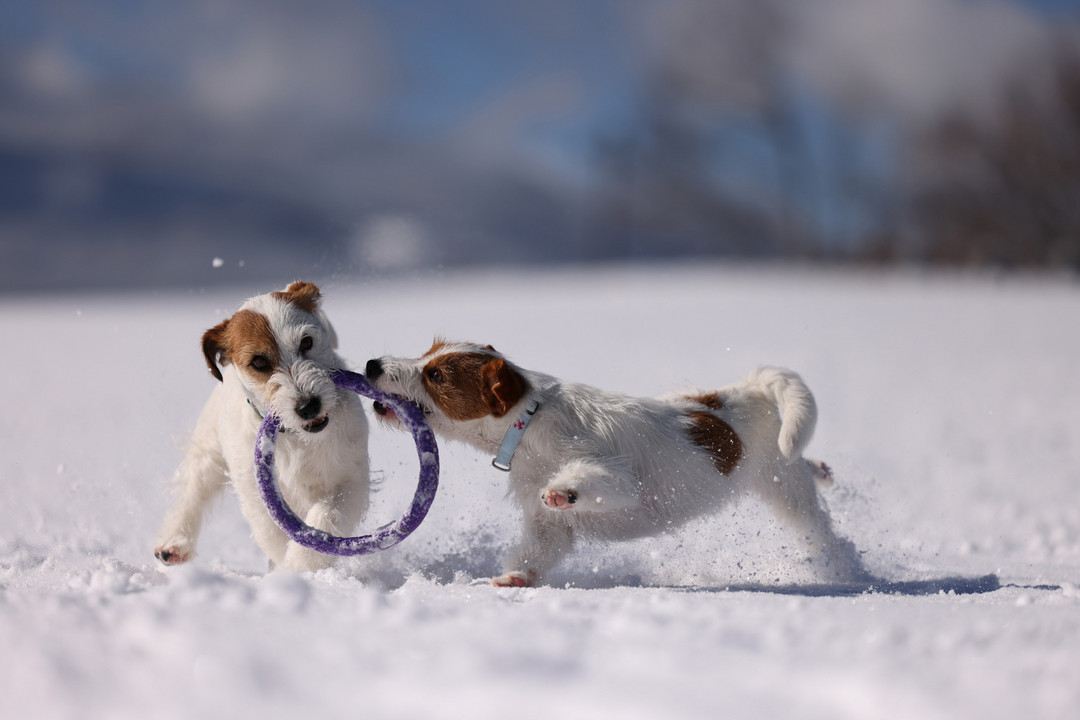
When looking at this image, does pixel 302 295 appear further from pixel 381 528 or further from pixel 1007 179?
pixel 1007 179

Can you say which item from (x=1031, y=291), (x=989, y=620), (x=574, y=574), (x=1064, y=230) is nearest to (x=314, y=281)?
(x=574, y=574)

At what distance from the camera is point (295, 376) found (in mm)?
3393

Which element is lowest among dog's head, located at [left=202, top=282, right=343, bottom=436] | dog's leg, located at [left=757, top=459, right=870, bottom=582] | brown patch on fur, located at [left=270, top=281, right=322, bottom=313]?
dog's leg, located at [left=757, top=459, right=870, bottom=582]

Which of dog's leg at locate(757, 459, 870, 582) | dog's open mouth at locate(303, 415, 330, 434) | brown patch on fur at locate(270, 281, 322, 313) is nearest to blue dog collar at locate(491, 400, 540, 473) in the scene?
dog's open mouth at locate(303, 415, 330, 434)

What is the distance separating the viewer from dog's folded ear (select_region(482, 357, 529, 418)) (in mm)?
3531

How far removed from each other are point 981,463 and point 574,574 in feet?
12.6

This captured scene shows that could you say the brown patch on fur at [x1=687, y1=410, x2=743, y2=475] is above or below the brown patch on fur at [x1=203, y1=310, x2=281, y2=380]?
below

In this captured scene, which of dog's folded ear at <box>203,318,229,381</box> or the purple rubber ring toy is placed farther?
dog's folded ear at <box>203,318,229,381</box>

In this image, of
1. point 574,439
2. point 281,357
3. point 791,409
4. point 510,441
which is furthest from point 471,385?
point 791,409

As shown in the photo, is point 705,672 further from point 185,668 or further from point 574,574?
point 574,574

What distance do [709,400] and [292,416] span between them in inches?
72.5

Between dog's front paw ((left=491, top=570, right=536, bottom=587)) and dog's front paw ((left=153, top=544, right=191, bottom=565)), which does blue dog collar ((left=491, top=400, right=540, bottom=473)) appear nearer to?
dog's front paw ((left=491, top=570, right=536, bottom=587))

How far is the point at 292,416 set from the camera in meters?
3.34

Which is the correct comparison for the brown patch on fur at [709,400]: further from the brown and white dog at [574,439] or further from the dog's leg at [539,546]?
the dog's leg at [539,546]
